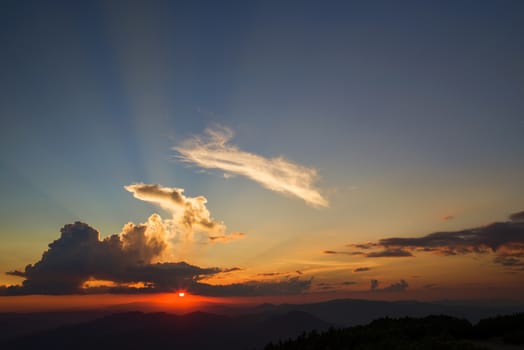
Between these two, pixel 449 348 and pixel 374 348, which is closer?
pixel 449 348

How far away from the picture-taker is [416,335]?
1141 inches

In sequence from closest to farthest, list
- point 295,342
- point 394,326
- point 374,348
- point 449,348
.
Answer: point 449,348 → point 374,348 → point 295,342 → point 394,326

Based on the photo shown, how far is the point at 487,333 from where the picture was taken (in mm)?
29547

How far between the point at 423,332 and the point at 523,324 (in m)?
9.23

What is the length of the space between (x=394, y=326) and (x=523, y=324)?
10.8 metres

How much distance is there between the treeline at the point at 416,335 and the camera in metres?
25.7

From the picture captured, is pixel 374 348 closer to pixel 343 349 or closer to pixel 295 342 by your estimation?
pixel 343 349

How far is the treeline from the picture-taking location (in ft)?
84.2

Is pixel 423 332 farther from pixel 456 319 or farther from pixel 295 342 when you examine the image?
pixel 295 342

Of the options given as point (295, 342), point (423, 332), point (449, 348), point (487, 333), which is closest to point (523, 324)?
point (487, 333)

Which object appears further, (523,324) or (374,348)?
(523,324)

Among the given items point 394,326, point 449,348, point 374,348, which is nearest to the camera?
point 449,348

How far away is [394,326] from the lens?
32.0 m

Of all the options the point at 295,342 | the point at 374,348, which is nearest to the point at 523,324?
the point at 374,348
